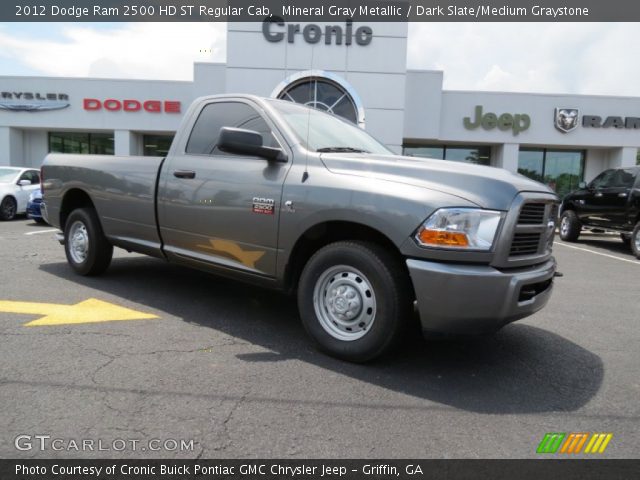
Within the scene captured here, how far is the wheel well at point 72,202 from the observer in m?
5.71

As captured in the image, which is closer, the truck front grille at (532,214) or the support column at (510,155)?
the truck front grille at (532,214)

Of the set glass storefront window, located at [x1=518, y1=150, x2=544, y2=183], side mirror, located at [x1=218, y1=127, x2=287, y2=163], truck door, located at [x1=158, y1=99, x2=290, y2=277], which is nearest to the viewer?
side mirror, located at [x1=218, y1=127, x2=287, y2=163]

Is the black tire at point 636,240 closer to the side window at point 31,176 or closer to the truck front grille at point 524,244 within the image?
the truck front grille at point 524,244

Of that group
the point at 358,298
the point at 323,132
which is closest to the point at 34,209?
the point at 323,132

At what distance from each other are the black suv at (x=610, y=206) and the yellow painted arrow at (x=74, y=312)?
10171 mm

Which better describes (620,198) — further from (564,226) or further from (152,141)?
(152,141)

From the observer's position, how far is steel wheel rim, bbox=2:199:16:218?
1262 centimetres

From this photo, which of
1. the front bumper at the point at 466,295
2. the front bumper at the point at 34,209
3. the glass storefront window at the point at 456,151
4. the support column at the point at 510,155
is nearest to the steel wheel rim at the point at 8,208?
the front bumper at the point at 34,209

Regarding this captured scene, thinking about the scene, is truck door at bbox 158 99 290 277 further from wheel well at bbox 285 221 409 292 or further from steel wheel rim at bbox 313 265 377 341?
steel wheel rim at bbox 313 265 377 341

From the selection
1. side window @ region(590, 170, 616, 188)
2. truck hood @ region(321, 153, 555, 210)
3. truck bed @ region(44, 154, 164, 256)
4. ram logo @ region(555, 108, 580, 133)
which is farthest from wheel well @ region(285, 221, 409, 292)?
ram logo @ region(555, 108, 580, 133)

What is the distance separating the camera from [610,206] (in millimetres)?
11188

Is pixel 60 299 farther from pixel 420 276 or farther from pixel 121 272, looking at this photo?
pixel 420 276

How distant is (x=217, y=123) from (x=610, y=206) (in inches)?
402
